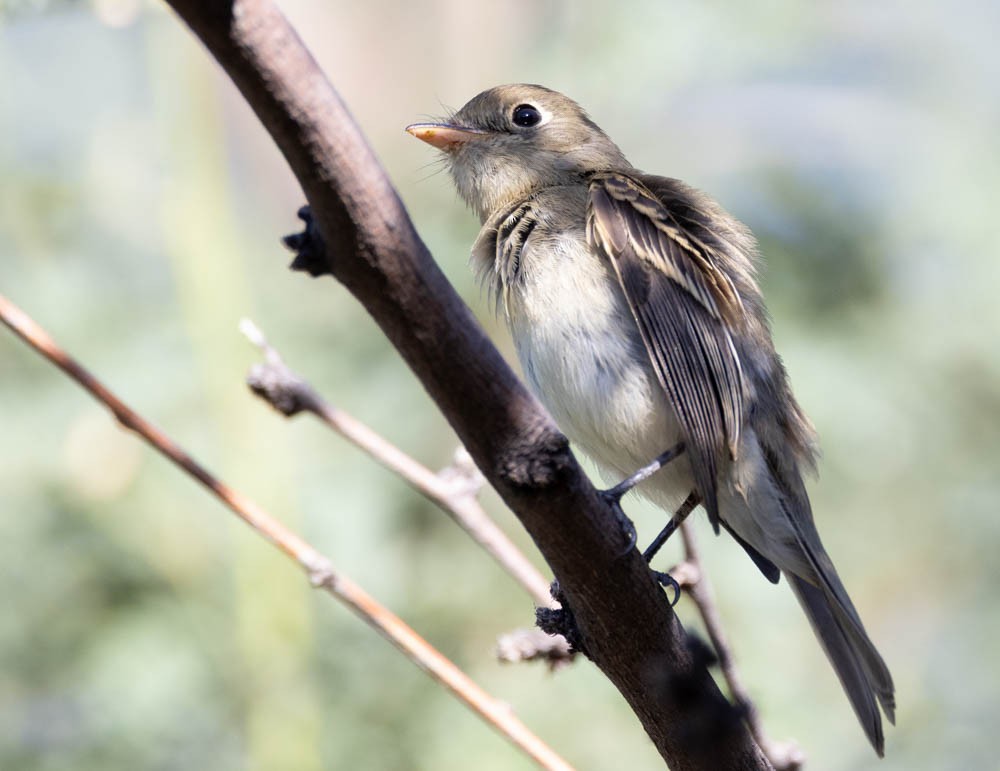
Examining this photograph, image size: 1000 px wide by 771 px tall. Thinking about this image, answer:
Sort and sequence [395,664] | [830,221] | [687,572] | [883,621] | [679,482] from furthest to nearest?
[830,221], [883,621], [395,664], [679,482], [687,572]

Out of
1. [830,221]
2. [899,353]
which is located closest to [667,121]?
[830,221]

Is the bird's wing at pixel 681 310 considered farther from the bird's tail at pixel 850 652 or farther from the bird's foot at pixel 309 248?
the bird's foot at pixel 309 248

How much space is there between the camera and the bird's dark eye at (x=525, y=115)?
381 cm

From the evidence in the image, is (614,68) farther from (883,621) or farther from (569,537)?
(569,537)

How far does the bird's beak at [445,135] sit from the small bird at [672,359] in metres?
0.49

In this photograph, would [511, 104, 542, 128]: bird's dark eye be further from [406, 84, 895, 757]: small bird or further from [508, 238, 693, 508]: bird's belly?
[508, 238, 693, 508]: bird's belly

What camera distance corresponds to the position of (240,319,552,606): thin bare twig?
90.7 inches

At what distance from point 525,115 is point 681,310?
3.71 ft

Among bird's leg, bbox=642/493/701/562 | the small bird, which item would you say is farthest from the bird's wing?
bird's leg, bbox=642/493/701/562

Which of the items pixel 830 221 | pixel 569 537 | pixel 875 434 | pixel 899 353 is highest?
pixel 830 221

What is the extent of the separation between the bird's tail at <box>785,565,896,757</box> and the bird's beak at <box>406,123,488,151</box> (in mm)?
1673

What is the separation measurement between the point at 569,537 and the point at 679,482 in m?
1.39

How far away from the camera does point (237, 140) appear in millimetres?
5000

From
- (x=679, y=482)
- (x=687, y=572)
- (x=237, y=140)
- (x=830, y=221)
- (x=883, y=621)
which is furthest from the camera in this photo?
(x=237, y=140)
